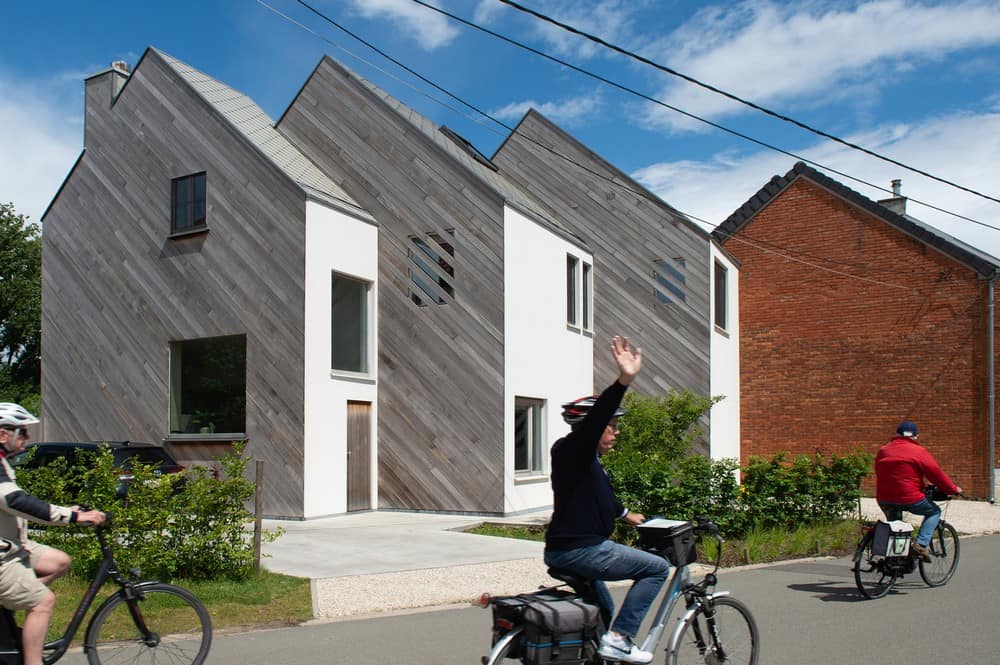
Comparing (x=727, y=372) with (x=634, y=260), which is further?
(x=727, y=372)

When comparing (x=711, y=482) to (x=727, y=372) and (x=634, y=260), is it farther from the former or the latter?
(x=727, y=372)

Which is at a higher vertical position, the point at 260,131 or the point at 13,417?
the point at 260,131

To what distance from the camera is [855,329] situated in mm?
23000

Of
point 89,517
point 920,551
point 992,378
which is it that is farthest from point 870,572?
point 992,378

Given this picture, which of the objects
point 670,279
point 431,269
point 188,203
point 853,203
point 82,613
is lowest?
point 82,613

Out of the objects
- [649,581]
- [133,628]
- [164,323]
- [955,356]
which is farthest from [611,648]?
[955,356]

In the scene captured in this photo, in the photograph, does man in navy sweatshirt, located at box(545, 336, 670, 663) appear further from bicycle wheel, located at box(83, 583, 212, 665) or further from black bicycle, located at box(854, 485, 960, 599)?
black bicycle, located at box(854, 485, 960, 599)

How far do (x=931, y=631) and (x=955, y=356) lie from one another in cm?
1624

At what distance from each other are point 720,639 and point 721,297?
1878cm

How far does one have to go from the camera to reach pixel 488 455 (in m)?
17.5

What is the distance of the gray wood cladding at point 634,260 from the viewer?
70.7 feet

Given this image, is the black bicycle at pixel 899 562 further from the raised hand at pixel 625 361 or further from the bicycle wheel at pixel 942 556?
the raised hand at pixel 625 361

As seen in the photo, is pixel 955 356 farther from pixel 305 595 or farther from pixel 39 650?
pixel 39 650

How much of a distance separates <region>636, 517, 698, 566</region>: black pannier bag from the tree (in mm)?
41237
